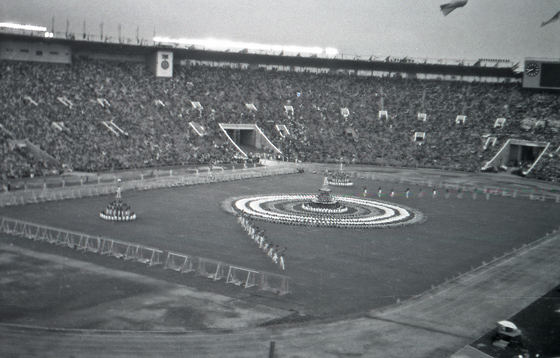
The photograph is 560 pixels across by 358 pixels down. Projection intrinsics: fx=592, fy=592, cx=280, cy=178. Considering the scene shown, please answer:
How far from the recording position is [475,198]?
60.5m

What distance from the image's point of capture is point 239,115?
9400 centimetres

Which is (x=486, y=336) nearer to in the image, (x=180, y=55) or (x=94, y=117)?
(x=94, y=117)

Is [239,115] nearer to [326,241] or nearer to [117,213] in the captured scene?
[117,213]

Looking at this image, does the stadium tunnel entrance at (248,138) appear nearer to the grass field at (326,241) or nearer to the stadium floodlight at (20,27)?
the stadium floodlight at (20,27)

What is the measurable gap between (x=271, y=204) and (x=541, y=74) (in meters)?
66.5

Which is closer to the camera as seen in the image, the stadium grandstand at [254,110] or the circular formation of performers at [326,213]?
the circular formation of performers at [326,213]

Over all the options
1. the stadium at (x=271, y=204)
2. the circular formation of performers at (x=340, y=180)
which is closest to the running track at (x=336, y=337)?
the stadium at (x=271, y=204)

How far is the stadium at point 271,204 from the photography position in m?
22.5

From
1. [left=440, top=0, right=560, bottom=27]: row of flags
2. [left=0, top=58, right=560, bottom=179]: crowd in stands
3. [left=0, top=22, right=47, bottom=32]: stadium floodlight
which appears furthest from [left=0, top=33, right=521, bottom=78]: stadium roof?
[left=440, top=0, right=560, bottom=27]: row of flags

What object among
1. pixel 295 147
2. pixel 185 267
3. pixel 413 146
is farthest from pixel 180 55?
pixel 185 267

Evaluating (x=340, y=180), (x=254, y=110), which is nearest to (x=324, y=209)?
(x=340, y=180)

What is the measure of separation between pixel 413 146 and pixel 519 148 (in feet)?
52.5

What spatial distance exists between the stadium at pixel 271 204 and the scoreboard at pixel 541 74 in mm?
316

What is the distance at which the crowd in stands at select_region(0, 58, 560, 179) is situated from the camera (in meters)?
68.5
